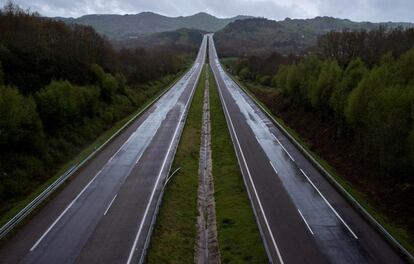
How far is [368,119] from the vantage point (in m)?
39.8

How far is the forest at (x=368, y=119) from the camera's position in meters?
32.8

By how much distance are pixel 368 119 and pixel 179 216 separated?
19.6 metres

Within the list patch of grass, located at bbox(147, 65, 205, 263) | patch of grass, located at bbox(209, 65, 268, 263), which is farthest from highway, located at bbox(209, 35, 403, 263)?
patch of grass, located at bbox(147, 65, 205, 263)

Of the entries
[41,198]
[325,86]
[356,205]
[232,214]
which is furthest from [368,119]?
[41,198]

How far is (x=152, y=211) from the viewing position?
2955 cm

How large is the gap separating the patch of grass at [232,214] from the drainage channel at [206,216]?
38 cm

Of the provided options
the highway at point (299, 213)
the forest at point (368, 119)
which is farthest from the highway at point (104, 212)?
the forest at point (368, 119)

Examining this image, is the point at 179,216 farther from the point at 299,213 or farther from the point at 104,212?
the point at 299,213

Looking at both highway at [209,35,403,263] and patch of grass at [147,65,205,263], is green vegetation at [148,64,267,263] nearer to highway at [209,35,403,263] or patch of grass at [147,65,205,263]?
patch of grass at [147,65,205,263]

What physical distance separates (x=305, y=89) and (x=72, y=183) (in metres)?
40.0

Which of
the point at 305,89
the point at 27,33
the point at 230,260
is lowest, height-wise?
the point at 230,260

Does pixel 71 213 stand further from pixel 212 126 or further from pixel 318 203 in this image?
pixel 212 126

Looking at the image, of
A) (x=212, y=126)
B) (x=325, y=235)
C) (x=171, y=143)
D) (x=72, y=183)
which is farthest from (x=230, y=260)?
(x=212, y=126)

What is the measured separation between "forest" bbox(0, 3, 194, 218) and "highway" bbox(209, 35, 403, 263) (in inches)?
660
